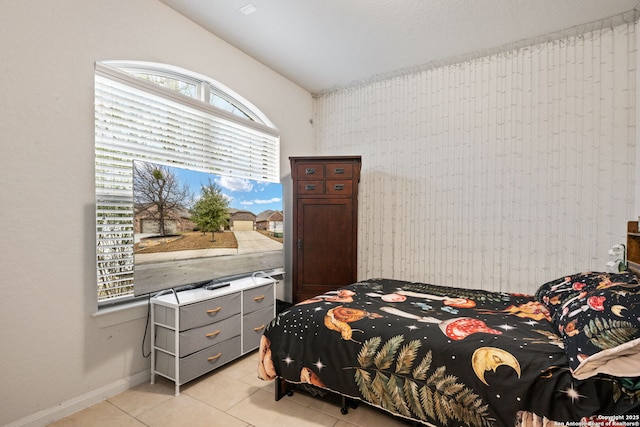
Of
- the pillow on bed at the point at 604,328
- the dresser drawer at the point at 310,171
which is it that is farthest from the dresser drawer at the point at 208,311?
the pillow on bed at the point at 604,328

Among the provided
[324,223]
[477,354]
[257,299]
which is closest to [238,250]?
[257,299]

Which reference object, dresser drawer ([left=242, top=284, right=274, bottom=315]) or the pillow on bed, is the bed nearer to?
the pillow on bed

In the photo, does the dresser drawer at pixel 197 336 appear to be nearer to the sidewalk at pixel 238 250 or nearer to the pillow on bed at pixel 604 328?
the sidewalk at pixel 238 250

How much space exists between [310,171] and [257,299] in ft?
4.84

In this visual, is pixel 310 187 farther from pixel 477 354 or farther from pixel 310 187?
pixel 477 354

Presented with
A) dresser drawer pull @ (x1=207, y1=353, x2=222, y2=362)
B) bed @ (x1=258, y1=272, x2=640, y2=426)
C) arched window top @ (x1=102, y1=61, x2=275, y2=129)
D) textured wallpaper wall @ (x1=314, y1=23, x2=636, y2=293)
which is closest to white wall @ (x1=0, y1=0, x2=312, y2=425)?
arched window top @ (x1=102, y1=61, x2=275, y2=129)

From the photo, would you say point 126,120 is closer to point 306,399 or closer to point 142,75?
point 142,75

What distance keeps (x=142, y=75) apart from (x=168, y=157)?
66 centimetres

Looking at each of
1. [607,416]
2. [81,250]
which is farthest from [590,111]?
[81,250]

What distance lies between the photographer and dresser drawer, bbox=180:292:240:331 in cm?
224

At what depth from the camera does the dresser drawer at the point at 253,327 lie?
270 cm

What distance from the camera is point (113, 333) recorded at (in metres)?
2.22

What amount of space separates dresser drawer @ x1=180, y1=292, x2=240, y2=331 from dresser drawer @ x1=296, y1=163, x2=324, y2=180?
4.90 feet

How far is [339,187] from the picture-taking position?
138 inches
